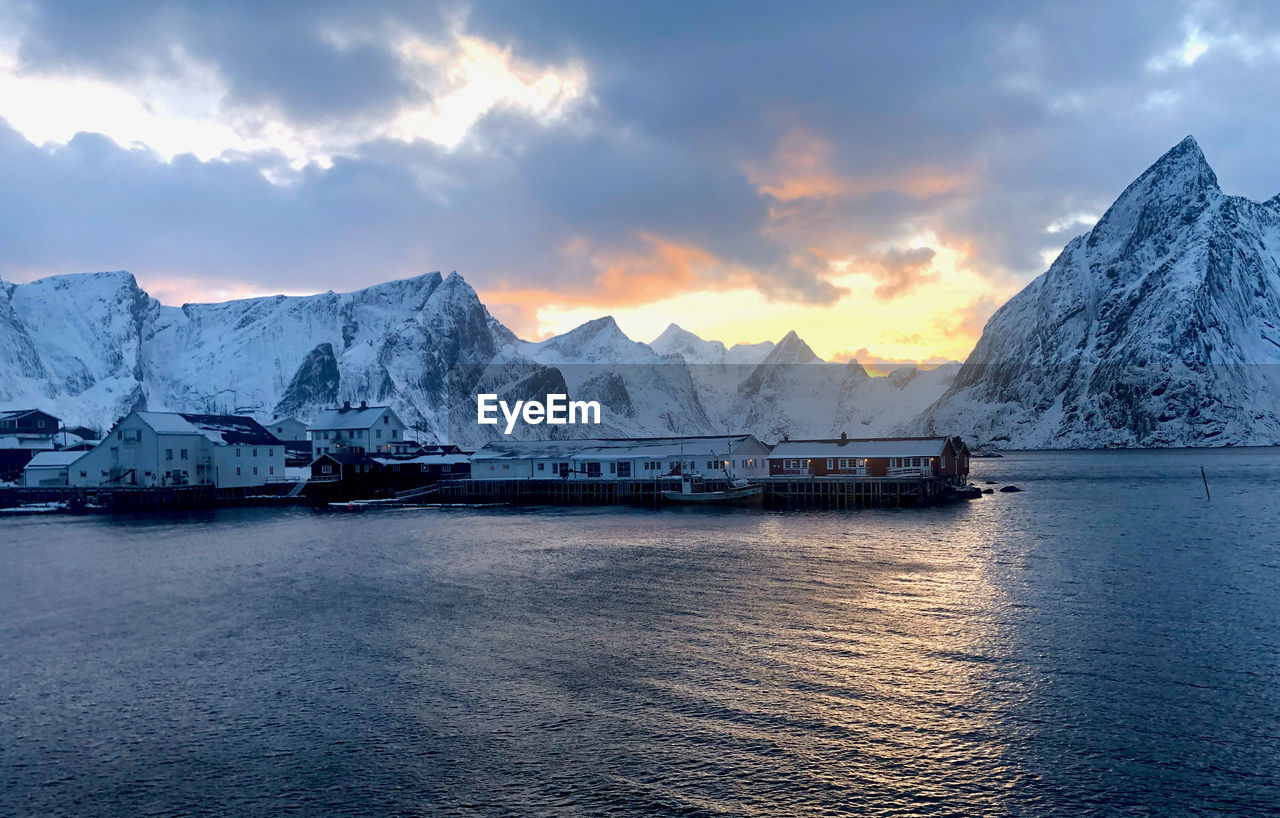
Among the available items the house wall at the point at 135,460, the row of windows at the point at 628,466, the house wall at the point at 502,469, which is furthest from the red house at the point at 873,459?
the house wall at the point at 135,460

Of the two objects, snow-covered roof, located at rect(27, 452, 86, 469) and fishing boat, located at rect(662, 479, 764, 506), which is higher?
snow-covered roof, located at rect(27, 452, 86, 469)

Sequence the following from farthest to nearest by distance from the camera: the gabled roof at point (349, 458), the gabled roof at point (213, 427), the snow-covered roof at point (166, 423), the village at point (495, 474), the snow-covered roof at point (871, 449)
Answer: the gabled roof at point (349, 458)
the gabled roof at point (213, 427)
the snow-covered roof at point (166, 423)
the snow-covered roof at point (871, 449)
the village at point (495, 474)

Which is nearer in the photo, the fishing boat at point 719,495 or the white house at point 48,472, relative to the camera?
the fishing boat at point 719,495

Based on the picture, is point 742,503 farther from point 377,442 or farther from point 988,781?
point 988,781

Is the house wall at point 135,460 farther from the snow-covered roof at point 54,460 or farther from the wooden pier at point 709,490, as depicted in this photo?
the wooden pier at point 709,490

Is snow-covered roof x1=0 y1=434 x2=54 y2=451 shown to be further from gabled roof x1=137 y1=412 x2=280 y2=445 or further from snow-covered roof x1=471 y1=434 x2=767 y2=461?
snow-covered roof x1=471 y1=434 x2=767 y2=461

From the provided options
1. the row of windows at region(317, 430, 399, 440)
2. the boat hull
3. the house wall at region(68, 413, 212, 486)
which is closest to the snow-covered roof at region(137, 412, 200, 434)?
the house wall at region(68, 413, 212, 486)
